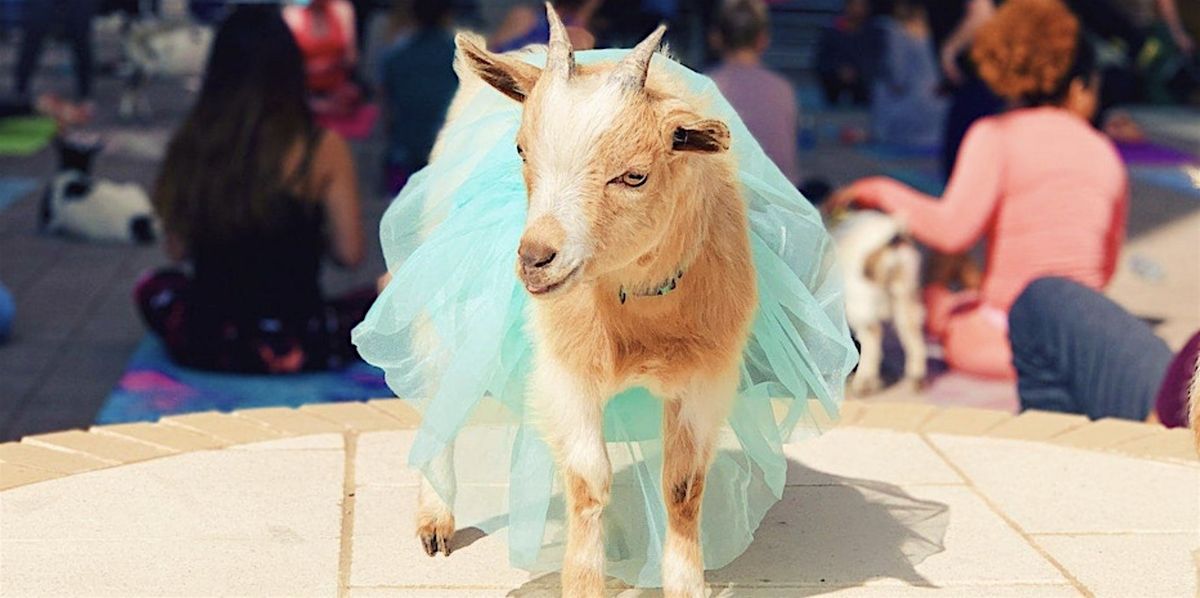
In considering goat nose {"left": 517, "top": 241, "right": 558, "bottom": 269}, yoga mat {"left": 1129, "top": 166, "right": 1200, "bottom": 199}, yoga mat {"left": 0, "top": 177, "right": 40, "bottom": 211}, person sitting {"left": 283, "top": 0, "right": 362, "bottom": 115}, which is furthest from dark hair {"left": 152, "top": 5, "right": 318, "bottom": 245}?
yoga mat {"left": 1129, "top": 166, "right": 1200, "bottom": 199}

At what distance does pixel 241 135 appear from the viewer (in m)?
7.13

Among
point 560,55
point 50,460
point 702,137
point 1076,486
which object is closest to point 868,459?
point 1076,486

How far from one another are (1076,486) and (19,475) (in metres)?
3.04

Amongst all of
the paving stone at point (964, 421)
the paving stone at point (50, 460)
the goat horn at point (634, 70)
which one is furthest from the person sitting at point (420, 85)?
the goat horn at point (634, 70)

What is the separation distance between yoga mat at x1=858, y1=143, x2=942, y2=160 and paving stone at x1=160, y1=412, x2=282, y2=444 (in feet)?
33.6

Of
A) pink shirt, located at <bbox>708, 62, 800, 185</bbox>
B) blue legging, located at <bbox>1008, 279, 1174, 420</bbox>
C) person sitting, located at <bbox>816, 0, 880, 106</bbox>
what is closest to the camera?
blue legging, located at <bbox>1008, 279, 1174, 420</bbox>

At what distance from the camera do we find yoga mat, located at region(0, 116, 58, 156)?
13.9 m

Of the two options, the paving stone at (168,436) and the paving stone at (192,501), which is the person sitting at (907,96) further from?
the paving stone at (192,501)

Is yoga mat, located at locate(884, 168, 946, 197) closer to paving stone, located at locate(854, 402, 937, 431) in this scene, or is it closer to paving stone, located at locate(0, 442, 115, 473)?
paving stone, located at locate(854, 402, 937, 431)

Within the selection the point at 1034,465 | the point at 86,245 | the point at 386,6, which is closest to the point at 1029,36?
the point at 1034,465

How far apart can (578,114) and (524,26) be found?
6.86 metres

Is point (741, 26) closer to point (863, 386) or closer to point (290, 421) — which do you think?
point (863, 386)

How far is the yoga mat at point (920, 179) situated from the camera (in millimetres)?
12567

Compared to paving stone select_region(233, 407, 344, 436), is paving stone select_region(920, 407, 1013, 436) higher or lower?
higher
